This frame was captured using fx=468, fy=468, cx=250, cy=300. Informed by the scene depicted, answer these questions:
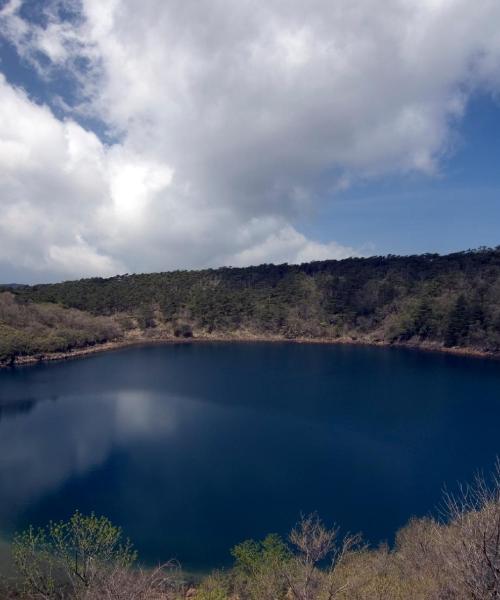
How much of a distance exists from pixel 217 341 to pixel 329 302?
2973cm

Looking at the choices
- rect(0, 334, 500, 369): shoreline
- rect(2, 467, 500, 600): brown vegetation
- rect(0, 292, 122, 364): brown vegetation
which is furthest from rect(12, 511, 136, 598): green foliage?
rect(0, 334, 500, 369): shoreline

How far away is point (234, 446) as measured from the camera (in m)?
→ 41.3

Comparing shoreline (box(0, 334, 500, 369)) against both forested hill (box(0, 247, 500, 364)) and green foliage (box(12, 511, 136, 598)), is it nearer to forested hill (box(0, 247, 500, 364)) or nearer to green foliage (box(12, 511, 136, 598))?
forested hill (box(0, 247, 500, 364))

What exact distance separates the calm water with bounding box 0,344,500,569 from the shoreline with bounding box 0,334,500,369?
8274mm

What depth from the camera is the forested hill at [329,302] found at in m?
97.4

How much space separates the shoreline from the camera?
8456cm

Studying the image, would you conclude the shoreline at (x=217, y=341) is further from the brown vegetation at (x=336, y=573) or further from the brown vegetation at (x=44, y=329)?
the brown vegetation at (x=336, y=573)

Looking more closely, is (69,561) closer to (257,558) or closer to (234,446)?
(257,558)

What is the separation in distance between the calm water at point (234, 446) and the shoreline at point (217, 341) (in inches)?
326

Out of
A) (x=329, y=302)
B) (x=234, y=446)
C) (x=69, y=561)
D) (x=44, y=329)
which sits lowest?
(x=234, y=446)

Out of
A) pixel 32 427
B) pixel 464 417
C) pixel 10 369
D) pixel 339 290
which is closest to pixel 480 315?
pixel 339 290

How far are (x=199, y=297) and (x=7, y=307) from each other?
45087 millimetres

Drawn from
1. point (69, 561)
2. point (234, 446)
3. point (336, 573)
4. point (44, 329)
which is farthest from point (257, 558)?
point (44, 329)

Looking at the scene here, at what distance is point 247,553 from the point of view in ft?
69.0
